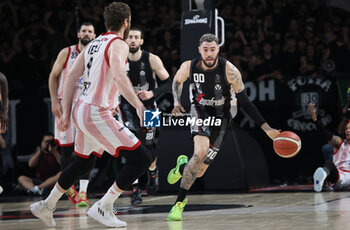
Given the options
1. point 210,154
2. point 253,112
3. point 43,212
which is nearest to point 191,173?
point 210,154

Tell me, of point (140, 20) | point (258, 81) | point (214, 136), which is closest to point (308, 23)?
point (258, 81)

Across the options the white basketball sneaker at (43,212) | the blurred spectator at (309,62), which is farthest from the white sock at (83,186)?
the blurred spectator at (309,62)

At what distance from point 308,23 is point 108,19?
8839 mm

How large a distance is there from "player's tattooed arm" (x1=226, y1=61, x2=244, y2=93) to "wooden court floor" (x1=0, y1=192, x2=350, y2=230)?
140 centimetres

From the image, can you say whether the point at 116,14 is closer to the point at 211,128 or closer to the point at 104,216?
the point at 104,216

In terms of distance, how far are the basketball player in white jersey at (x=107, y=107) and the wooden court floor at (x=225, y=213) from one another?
494 millimetres

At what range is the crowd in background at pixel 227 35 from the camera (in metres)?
12.8

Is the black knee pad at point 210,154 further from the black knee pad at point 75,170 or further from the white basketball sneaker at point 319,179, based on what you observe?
the white basketball sneaker at point 319,179

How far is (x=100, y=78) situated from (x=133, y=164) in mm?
837

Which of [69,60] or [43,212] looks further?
[69,60]

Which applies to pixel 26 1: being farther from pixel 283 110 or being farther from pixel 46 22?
pixel 283 110

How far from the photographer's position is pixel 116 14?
19.8 ft

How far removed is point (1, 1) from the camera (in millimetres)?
16922

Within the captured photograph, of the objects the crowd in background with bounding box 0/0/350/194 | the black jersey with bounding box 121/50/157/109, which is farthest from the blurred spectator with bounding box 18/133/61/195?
the black jersey with bounding box 121/50/157/109
